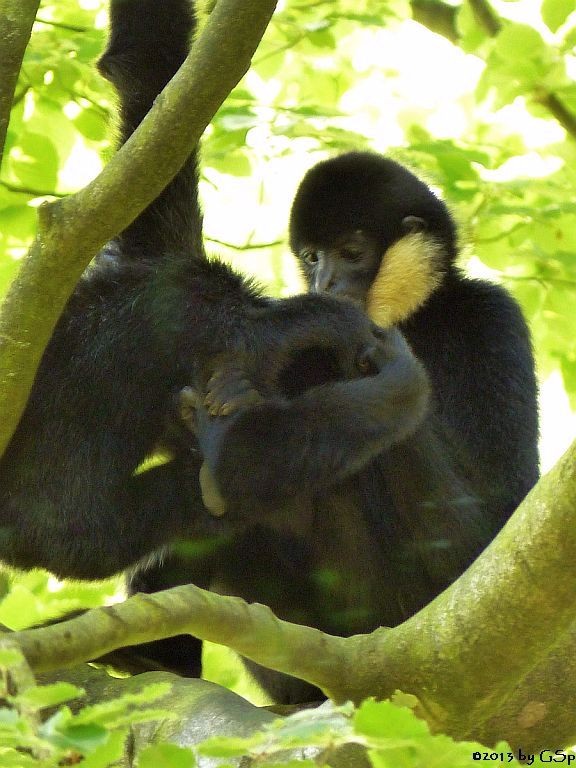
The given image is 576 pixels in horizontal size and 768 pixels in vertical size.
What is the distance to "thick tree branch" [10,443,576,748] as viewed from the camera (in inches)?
92.9

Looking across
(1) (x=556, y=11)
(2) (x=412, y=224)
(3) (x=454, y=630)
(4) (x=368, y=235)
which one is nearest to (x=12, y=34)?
(3) (x=454, y=630)

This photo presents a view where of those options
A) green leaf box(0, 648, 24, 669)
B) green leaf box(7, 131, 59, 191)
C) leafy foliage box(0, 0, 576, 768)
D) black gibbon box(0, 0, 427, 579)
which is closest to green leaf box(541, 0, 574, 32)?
leafy foliage box(0, 0, 576, 768)

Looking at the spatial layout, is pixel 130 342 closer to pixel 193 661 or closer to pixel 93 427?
pixel 93 427

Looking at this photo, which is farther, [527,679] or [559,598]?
[527,679]

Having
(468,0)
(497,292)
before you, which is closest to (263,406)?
(497,292)

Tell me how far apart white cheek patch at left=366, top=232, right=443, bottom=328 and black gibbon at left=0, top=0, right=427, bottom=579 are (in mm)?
1211

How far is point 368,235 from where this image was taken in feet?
17.1

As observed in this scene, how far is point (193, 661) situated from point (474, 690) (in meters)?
1.89

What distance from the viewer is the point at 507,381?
470cm

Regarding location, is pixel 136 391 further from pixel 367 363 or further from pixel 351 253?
pixel 351 253

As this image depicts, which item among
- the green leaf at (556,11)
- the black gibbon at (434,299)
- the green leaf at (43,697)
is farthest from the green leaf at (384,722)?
the green leaf at (556,11)

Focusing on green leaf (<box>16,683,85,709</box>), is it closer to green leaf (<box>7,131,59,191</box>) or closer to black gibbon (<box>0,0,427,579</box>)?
black gibbon (<box>0,0,427,579</box>)

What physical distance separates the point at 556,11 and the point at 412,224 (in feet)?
3.92

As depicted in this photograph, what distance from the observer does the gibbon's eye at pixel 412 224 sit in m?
5.20
